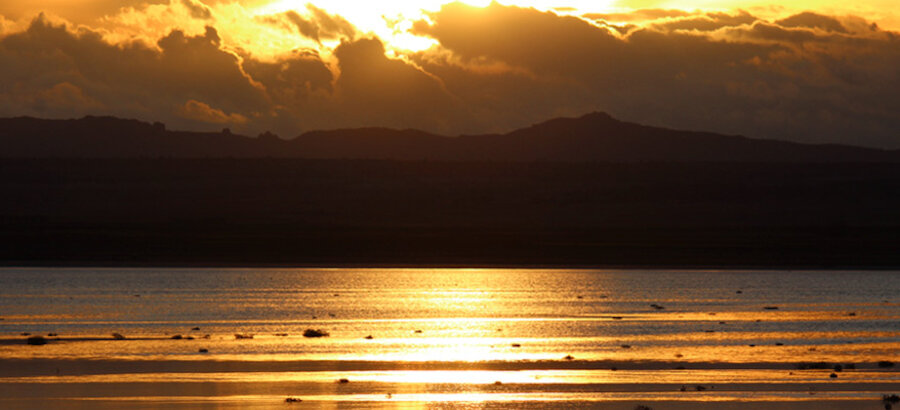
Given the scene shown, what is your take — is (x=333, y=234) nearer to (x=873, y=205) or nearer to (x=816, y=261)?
(x=816, y=261)

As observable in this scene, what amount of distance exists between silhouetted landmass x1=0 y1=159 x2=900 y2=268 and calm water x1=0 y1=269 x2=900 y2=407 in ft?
109

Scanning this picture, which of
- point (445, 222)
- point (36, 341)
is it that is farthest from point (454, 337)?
point (445, 222)

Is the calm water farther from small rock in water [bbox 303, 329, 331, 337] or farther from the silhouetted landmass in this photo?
the silhouetted landmass

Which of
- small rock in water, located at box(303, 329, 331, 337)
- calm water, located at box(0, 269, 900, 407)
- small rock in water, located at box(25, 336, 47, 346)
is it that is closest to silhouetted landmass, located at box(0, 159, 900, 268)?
calm water, located at box(0, 269, 900, 407)

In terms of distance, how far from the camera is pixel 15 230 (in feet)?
457

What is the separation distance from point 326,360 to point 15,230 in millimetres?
108174

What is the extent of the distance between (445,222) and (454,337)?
383 feet

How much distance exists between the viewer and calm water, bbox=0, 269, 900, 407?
1337 inches

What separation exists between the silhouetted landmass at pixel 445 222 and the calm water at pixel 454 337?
3308 centimetres

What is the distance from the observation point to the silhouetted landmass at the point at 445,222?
133m

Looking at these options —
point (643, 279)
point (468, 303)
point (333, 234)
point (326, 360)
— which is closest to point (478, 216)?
point (333, 234)

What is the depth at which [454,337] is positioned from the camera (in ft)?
164

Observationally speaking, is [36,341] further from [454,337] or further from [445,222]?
[445,222]

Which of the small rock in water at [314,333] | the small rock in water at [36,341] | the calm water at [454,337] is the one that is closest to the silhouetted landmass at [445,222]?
the calm water at [454,337]
